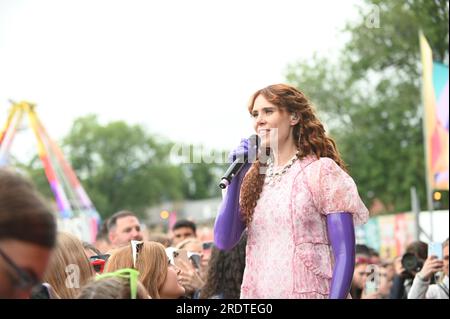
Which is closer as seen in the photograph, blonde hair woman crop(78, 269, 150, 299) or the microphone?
blonde hair woman crop(78, 269, 150, 299)

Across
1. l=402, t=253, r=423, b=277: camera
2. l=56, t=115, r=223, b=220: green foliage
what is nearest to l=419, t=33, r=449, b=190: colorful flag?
l=402, t=253, r=423, b=277: camera

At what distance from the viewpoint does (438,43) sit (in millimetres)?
16281

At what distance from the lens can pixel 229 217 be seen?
3609mm

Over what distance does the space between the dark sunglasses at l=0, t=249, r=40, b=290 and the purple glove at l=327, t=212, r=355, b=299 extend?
1.63 metres

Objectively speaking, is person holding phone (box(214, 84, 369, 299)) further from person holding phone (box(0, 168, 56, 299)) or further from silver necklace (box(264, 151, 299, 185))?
person holding phone (box(0, 168, 56, 299))

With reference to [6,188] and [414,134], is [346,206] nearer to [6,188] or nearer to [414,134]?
[6,188]

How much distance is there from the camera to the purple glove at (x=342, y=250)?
3.27m

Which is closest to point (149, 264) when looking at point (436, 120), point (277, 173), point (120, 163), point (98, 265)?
point (98, 265)

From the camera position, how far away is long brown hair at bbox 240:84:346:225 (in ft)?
12.0

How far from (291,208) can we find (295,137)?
37 cm

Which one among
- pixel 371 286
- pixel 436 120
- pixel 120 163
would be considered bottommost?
pixel 371 286

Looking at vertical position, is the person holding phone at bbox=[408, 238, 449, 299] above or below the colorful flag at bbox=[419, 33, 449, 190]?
below

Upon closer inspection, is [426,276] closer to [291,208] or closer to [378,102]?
[291,208]
